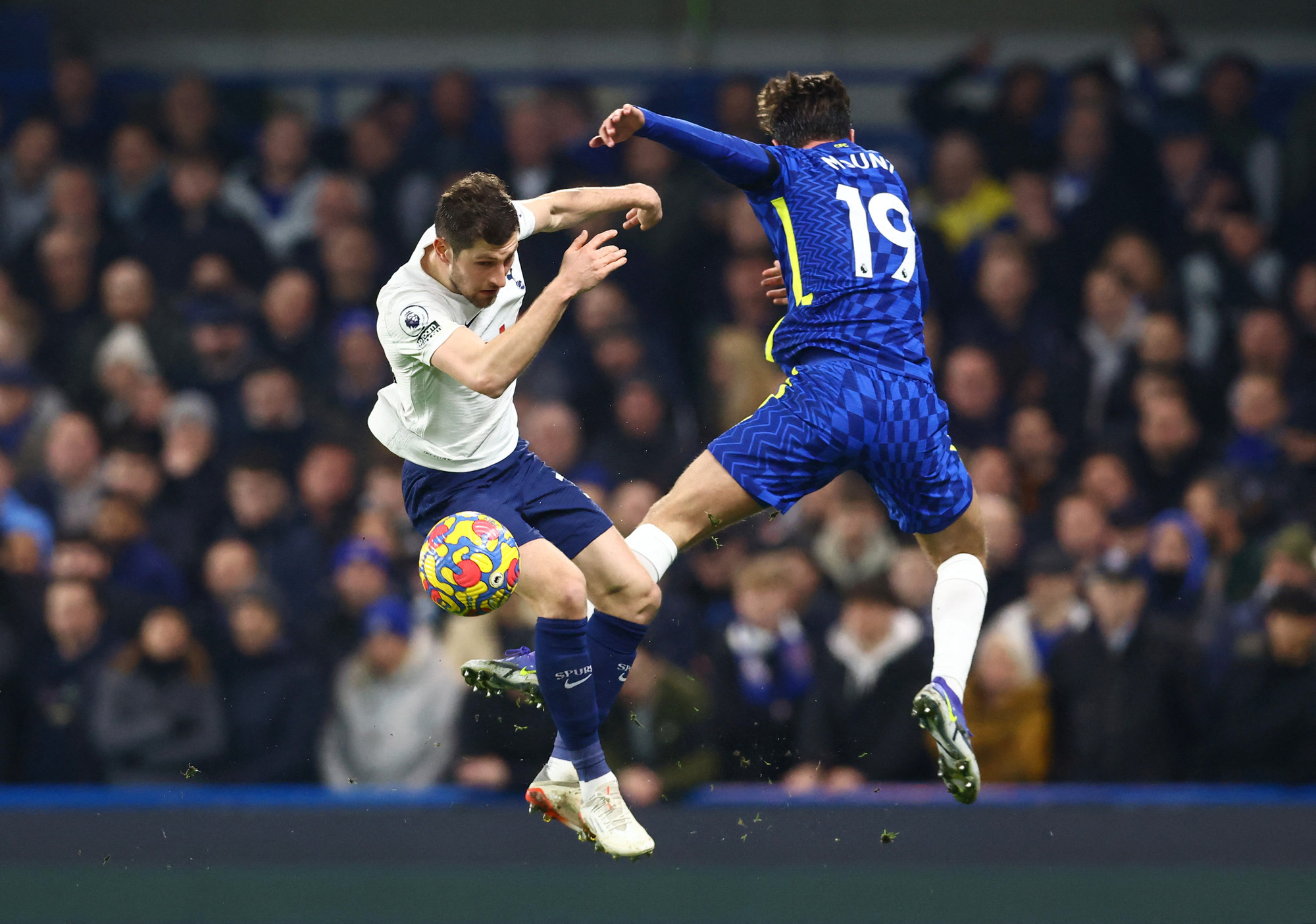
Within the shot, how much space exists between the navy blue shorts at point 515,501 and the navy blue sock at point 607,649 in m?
0.29

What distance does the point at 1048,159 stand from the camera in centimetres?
969

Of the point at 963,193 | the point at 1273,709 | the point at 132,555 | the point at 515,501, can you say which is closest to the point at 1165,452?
the point at 1273,709

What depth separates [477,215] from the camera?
530 centimetres

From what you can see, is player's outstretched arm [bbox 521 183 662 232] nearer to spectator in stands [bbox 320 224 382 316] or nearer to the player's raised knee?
the player's raised knee

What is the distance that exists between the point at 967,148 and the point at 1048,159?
0.52m

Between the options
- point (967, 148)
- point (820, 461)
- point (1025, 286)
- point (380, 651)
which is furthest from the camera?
point (967, 148)

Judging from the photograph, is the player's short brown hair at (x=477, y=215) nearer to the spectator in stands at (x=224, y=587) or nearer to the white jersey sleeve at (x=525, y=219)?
the white jersey sleeve at (x=525, y=219)

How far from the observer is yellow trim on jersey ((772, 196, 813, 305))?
5.66 meters

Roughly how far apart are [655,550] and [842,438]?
762mm

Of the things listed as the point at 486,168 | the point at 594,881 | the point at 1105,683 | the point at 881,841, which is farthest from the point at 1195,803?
the point at 486,168

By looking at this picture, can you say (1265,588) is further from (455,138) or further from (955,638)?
(455,138)

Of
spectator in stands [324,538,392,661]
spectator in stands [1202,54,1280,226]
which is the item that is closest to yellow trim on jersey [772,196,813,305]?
spectator in stands [324,538,392,661]

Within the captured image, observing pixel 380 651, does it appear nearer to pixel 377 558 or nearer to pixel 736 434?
pixel 377 558

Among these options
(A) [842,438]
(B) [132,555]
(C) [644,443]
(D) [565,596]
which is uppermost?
(A) [842,438]
